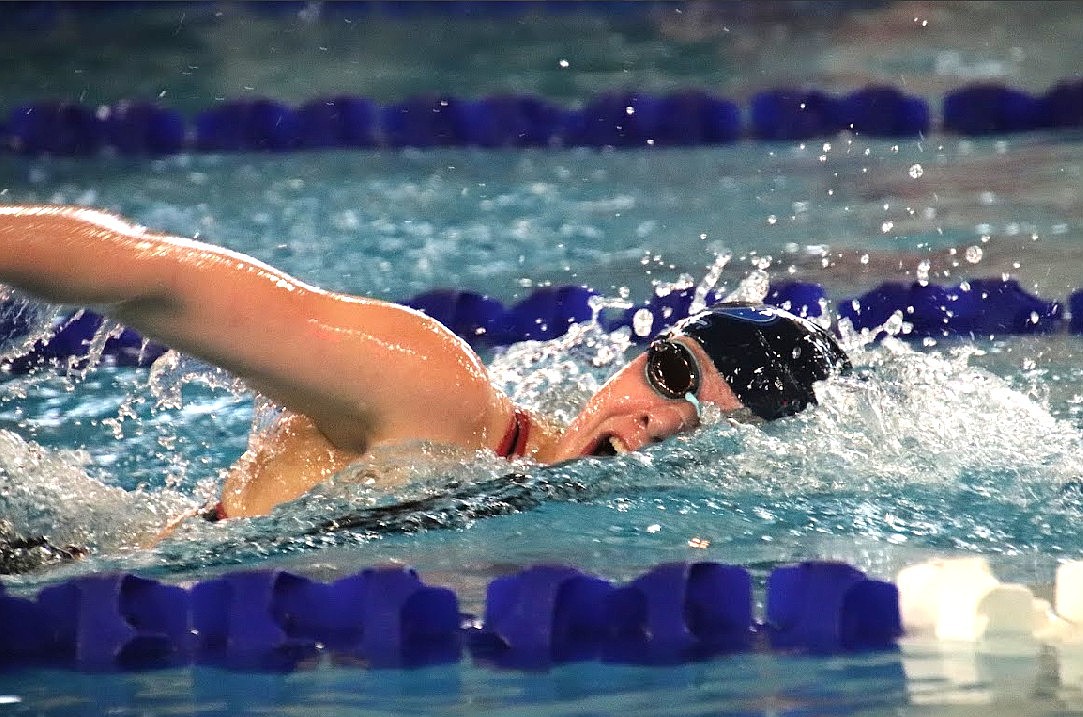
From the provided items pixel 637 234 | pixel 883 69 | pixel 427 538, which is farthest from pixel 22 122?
pixel 427 538

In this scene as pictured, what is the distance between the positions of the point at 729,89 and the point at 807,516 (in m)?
4.11

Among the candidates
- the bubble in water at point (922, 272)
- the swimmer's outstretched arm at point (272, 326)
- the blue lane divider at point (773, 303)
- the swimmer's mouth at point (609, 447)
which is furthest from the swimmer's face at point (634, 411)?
the bubble in water at point (922, 272)

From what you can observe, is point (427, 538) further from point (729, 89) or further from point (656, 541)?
point (729, 89)

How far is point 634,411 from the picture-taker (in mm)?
2721

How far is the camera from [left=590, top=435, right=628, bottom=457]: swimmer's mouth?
2723 mm

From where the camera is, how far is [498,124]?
602 centimetres

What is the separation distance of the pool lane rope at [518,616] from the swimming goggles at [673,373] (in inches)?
14.6

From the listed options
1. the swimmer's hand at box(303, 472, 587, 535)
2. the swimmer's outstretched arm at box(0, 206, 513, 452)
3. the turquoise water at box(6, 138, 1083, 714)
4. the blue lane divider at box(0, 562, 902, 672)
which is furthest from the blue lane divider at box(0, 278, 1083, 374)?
the blue lane divider at box(0, 562, 902, 672)

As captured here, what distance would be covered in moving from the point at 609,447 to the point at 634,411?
0.07 meters

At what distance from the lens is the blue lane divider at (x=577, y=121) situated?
598 cm

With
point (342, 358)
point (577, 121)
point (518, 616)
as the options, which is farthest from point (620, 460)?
point (577, 121)

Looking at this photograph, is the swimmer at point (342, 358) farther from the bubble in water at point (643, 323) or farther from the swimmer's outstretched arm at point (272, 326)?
the bubble in water at point (643, 323)

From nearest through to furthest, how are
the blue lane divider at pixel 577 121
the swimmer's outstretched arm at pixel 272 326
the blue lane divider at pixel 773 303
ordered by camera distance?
the swimmer's outstretched arm at pixel 272 326 < the blue lane divider at pixel 773 303 < the blue lane divider at pixel 577 121

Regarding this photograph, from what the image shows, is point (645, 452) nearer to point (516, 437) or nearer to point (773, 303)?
point (516, 437)
